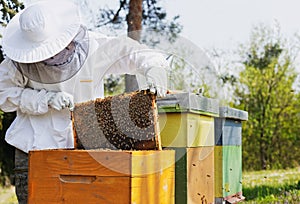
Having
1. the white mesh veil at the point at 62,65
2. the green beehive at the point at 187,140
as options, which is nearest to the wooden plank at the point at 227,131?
the green beehive at the point at 187,140

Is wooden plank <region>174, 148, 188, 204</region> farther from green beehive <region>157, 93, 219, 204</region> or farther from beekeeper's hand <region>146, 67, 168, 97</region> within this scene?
beekeeper's hand <region>146, 67, 168, 97</region>

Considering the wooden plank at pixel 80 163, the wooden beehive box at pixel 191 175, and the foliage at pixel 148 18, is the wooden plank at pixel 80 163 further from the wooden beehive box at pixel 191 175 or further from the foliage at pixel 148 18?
the foliage at pixel 148 18

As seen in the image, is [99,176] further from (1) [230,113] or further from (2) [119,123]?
(1) [230,113]

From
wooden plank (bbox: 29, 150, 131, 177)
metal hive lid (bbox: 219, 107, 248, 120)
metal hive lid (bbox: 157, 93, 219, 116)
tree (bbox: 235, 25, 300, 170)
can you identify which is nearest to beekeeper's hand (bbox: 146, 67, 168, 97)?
metal hive lid (bbox: 157, 93, 219, 116)

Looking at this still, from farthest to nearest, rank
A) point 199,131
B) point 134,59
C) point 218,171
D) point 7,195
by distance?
1. point 7,195
2. point 218,171
3. point 134,59
4. point 199,131

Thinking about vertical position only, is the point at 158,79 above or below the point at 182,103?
above

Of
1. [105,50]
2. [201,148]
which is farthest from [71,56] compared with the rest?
[201,148]

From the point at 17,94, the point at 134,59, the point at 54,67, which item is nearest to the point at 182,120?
the point at 134,59

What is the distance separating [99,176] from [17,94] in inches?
40.8

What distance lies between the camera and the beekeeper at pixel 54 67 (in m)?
2.54

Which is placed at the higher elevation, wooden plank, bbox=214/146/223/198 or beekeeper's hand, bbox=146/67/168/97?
beekeeper's hand, bbox=146/67/168/97

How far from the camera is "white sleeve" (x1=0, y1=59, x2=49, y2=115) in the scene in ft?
8.65

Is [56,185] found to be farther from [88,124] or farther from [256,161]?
[256,161]

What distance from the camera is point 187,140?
253 cm
